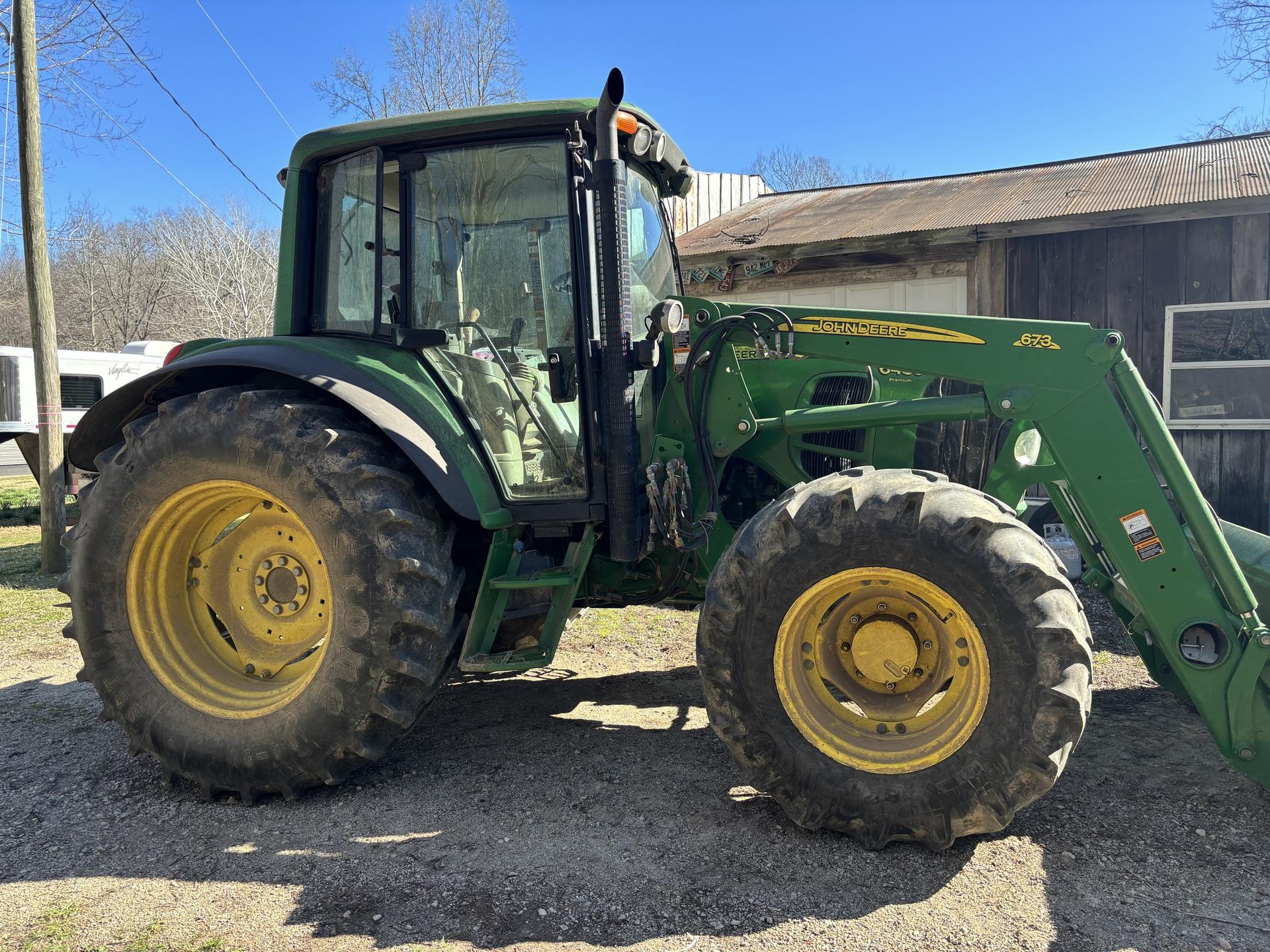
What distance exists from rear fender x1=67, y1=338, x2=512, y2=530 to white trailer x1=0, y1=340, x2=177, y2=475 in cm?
969

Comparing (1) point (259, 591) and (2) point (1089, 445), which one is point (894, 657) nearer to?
(2) point (1089, 445)

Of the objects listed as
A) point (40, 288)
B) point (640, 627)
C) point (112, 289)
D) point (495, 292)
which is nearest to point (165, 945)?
point (495, 292)

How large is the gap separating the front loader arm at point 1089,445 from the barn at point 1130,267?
4.95m

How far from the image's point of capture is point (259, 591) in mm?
3639

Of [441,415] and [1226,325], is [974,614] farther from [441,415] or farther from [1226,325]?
[1226,325]

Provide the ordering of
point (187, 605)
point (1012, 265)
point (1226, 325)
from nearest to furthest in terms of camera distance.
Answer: point (187, 605), point (1226, 325), point (1012, 265)

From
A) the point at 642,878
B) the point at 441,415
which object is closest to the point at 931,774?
the point at 642,878

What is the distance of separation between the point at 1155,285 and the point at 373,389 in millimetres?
7218

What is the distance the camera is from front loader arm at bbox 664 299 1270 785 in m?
2.92

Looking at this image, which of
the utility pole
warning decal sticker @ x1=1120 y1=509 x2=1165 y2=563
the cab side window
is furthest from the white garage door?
the utility pole

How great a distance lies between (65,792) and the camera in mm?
3510

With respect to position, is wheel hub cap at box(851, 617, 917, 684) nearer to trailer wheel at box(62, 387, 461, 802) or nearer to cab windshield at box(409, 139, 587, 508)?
cab windshield at box(409, 139, 587, 508)

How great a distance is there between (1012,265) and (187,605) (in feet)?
24.5

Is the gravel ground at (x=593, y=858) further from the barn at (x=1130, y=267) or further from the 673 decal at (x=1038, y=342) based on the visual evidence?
the barn at (x=1130, y=267)
